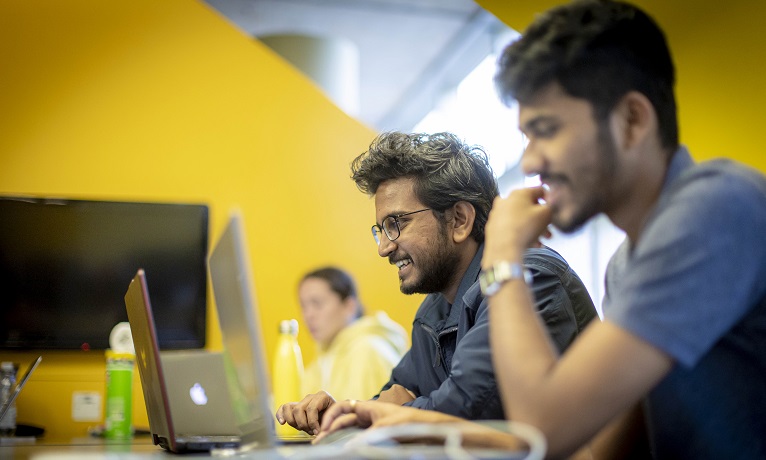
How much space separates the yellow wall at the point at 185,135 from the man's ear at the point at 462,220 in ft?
5.53

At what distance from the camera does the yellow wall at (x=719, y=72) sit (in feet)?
6.45

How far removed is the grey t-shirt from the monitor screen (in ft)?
8.14

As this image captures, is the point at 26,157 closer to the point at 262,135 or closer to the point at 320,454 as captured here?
the point at 262,135

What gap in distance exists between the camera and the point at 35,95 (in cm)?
346

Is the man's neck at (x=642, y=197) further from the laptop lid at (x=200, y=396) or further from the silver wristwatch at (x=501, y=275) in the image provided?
the laptop lid at (x=200, y=396)

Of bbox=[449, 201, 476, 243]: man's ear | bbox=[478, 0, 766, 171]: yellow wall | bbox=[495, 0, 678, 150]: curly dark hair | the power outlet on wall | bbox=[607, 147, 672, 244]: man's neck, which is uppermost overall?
bbox=[478, 0, 766, 171]: yellow wall

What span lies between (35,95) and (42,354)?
103 cm

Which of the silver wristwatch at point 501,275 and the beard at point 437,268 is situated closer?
the silver wristwatch at point 501,275

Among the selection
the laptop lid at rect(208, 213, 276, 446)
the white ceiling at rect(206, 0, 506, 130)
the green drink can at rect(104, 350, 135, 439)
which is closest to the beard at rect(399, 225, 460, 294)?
the laptop lid at rect(208, 213, 276, 446)

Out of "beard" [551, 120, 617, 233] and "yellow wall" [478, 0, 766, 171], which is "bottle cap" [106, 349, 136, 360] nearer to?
"yellow wall" [478, 0, 766, 171]

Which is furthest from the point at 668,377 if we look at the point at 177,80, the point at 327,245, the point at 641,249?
the point at 177,80

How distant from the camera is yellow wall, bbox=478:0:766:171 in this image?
6.45 feet

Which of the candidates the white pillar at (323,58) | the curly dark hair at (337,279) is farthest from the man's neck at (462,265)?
the white pillar at (323,58)

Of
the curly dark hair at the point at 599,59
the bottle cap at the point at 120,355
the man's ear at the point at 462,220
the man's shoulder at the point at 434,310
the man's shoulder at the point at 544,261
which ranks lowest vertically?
the bottle cap at the point at 120,355
